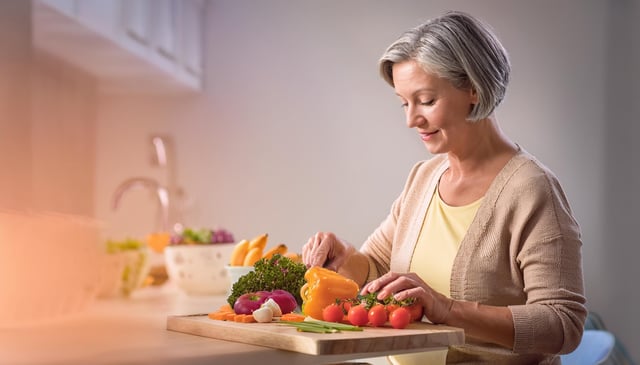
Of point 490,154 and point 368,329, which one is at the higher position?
point 490,154

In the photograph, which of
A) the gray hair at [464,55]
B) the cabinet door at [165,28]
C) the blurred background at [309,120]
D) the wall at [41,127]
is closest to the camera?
the gray hair at [464,55]

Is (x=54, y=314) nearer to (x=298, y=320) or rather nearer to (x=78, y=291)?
(x=78, y=291)

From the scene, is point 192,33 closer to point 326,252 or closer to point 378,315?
point 326,252

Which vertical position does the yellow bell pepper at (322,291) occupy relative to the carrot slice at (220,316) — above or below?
above

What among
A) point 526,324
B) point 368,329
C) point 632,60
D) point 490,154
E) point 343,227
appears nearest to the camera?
point 368,329

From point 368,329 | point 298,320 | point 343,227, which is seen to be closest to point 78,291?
point 298,320

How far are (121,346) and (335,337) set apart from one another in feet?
1.23

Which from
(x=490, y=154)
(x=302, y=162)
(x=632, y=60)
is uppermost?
(x=632, y=60)

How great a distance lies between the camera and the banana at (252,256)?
2203mm

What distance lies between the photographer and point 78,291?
1946 millimetres

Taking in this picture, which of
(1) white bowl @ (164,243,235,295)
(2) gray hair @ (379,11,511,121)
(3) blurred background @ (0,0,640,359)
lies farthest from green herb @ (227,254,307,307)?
(3) blurred background @ (0,0,640,359)

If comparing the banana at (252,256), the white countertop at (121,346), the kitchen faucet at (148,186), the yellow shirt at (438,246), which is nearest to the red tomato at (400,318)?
the white countertop at (121,346)

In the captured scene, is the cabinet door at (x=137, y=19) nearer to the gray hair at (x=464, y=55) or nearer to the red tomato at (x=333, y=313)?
the gray hair at (x=464, y=55)

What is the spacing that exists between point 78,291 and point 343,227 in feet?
10.2
